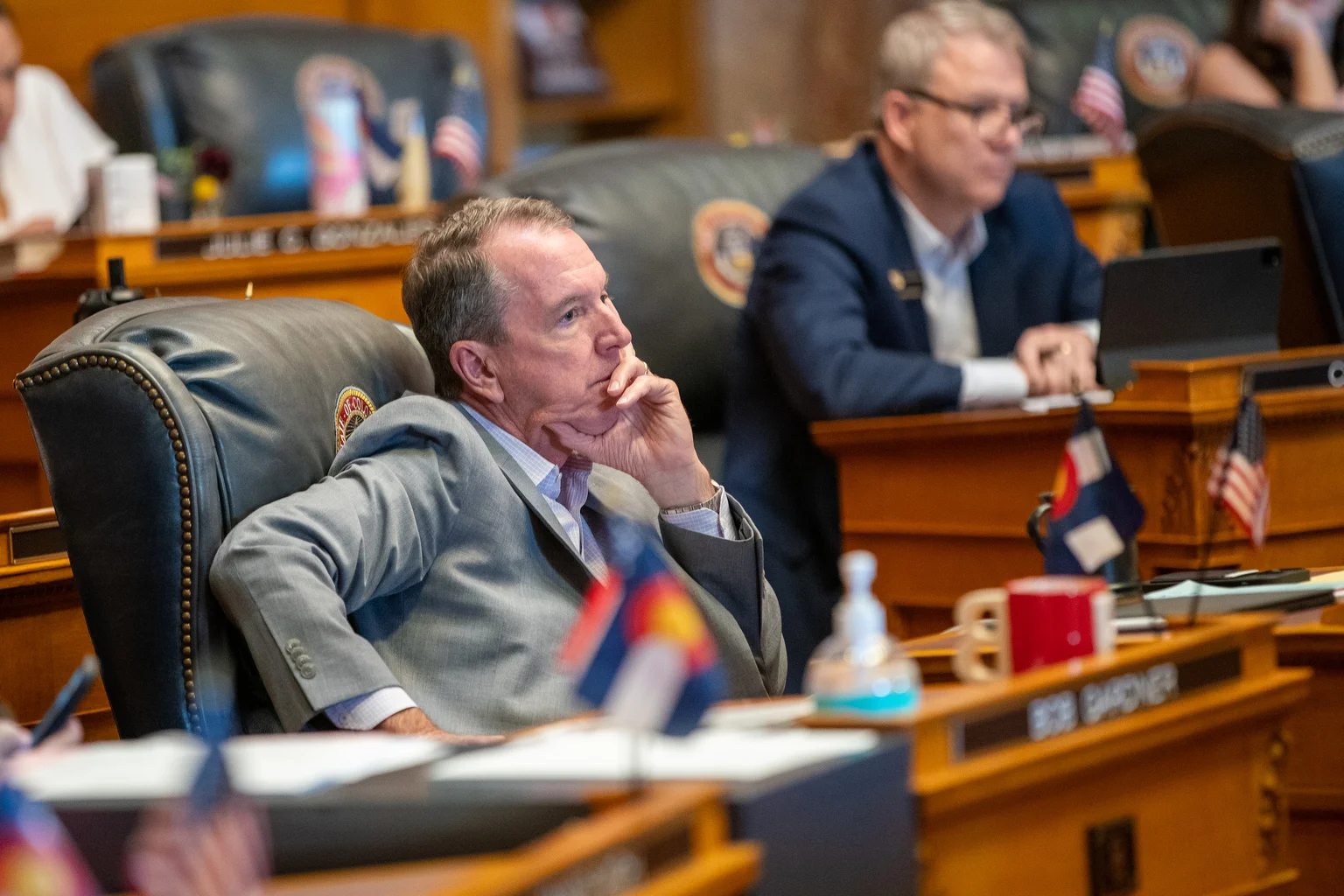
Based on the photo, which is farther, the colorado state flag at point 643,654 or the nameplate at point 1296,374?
the nameplate at point 1296,374

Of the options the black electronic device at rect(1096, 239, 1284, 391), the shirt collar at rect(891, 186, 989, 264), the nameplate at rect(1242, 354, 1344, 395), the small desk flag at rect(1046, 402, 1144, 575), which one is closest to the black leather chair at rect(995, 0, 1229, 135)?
the shirt collar at rect(891, 186, 989, 264)

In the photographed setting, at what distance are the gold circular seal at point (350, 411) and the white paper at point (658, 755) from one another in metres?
0.80

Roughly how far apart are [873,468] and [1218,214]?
826mm

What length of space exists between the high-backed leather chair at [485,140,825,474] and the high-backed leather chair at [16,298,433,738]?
1125 mm

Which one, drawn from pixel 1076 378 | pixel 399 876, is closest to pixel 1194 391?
pixel 1076 378

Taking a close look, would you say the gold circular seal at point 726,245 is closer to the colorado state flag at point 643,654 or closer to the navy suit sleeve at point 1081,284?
the navy suit sleeve at point 1081,284

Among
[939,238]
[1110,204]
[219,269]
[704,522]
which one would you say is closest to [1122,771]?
[704,522]

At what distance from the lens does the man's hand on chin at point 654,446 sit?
77.7 inches

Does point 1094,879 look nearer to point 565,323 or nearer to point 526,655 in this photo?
point 526,655

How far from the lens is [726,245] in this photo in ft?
10.1

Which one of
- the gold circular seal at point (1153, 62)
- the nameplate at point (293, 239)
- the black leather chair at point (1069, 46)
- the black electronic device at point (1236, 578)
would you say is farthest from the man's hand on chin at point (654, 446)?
the gold circular seal at point (1153, 62)

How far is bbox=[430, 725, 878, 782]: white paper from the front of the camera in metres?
1.04

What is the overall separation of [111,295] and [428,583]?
68cm

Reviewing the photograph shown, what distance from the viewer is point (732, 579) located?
1.96m
